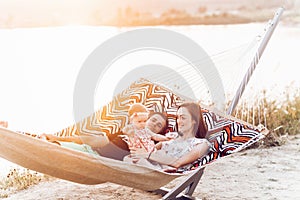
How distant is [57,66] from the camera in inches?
171

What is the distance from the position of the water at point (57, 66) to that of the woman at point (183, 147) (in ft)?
4.41

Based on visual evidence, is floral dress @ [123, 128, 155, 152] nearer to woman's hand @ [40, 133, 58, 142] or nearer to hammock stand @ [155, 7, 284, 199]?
hammock stand @ [155, 7, 284, 199]

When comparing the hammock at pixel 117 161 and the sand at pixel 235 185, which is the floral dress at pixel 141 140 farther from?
the sand at pixel 235 185

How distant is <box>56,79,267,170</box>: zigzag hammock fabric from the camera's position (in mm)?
2070

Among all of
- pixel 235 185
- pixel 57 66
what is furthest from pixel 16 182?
pixel 57 66

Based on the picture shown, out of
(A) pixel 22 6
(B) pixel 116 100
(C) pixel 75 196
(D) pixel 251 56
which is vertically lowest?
(C) pixel 75 196

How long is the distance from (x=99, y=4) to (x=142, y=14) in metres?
0.48

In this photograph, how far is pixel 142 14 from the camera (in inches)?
194

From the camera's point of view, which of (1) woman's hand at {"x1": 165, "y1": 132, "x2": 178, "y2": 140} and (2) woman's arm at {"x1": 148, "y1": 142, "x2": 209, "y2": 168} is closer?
(2) woman's arm at {"x1": 148, "y1": 142, "x2": 209, "y2": 168}

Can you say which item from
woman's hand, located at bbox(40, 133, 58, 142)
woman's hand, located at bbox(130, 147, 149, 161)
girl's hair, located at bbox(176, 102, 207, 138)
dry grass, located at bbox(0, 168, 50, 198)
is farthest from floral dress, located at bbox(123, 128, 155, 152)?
dry grass, located at bbox(0, 168, 50, 198)

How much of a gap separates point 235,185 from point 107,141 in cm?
75

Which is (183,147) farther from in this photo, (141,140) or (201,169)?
(141,140)

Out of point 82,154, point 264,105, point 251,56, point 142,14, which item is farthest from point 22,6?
point 82,154

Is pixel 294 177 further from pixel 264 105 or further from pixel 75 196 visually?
pixel 75 196
